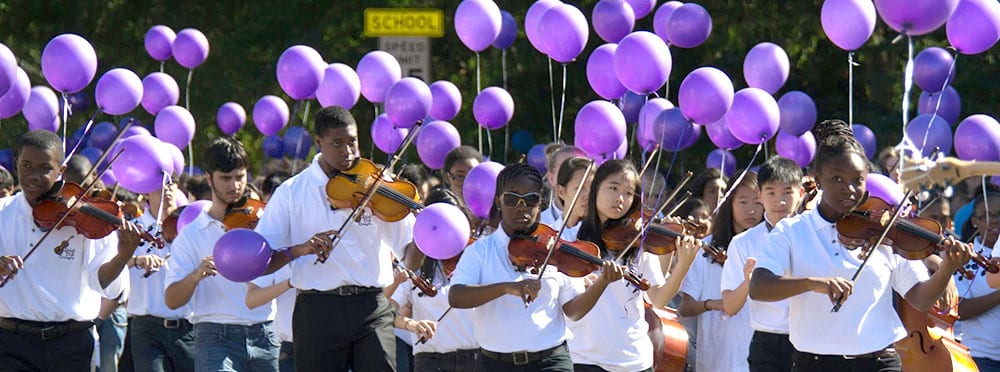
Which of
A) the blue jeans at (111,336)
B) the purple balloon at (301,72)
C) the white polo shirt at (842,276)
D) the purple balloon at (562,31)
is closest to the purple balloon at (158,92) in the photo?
the purple balloon at (301,72)

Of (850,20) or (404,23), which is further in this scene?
(404,23)

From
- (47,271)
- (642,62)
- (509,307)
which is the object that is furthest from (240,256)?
(642,62)

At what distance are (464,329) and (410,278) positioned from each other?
27.6 inches

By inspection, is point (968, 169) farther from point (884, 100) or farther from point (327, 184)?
point (884, 100)

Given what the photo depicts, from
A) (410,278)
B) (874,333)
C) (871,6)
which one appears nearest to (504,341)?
(410,278)

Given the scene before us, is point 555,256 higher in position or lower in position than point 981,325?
higher

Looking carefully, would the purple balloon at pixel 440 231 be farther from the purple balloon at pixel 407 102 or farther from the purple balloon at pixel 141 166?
the purple balloon at pixel 407 102

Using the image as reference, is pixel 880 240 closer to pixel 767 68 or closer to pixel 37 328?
pixel 37 328

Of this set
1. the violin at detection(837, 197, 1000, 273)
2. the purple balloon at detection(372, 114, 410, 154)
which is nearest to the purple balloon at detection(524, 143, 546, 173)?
the purple balloon at detection(372, 114, 410, 154)

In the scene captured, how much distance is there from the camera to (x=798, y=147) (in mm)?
12461

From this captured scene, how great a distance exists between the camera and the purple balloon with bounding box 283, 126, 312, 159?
14.8m

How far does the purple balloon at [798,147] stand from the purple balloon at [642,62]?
6.97 feet

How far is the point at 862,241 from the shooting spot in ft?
22.4

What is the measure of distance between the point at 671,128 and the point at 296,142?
4499mm
